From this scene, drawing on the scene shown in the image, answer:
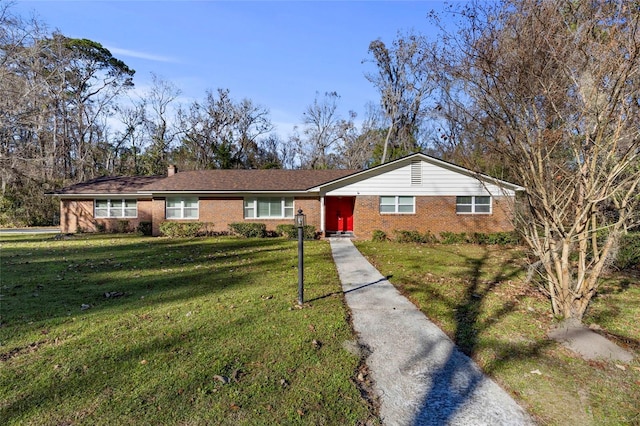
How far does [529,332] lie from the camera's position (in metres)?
5.04

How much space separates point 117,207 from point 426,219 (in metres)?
18.6

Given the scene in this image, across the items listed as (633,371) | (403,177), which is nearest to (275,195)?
(403,177)

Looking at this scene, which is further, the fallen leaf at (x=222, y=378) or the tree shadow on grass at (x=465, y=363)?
the fallen leaf at (x=222, y=378)

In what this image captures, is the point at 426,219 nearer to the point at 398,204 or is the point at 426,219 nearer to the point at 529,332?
the point at 398,204

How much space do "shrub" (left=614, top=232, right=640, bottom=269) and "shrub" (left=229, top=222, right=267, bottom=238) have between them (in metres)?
14.6

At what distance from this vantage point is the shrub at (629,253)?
34.7 feet

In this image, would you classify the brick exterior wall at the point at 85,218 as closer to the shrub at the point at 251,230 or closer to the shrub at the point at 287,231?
the shrub at the point at 251,230

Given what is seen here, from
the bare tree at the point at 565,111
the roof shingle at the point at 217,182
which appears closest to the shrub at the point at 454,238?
the roof shingle at the point at 217,182

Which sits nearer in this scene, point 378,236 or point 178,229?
point 378,236

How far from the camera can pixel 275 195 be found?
19.3 m

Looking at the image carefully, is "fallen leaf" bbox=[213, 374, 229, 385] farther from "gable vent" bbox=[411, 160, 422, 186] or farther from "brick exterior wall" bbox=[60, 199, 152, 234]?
"brick exterior wall" bbox=[60, 199, 152, 234]

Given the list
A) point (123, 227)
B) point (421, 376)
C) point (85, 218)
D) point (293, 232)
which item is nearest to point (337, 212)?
point (293, 232)

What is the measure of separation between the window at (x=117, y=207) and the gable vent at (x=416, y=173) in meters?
16.7

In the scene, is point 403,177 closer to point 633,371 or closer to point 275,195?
point 275,195
